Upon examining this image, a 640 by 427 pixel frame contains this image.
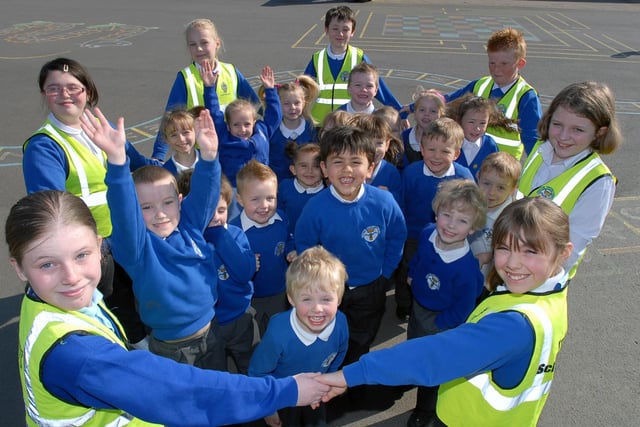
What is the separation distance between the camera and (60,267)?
1783 mm

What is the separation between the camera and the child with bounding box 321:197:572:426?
1962 millimetres

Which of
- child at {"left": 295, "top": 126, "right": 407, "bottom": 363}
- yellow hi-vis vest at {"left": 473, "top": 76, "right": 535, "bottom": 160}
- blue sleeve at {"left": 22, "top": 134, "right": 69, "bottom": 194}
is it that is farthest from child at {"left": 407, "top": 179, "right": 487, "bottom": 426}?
blue sleeve at {"left": 22, "top": 134, "right": 69, "bottom": 194}

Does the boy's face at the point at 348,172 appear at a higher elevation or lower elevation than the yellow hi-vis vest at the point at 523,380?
higher

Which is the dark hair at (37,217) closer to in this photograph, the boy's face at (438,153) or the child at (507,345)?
the child at (507,345)

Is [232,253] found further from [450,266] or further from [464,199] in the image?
[464,199]

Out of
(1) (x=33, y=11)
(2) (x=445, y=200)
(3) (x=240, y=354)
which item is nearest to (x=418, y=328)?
(2) (x=445, y=200)

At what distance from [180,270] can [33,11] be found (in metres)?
22.1

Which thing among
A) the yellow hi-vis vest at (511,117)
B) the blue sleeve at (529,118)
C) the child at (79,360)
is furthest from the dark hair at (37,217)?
the blue sleeve at (529,118)

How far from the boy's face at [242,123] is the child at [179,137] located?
0.39 meters

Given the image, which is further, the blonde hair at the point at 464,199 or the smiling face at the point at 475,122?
the smiling face at the point at 475,122

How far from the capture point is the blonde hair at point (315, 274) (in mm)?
2816

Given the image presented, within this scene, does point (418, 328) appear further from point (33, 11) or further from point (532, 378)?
point (33, 11)

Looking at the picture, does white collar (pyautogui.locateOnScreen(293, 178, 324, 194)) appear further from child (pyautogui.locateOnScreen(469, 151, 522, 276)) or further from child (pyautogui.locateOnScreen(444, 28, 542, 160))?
child (pyautogui.locateOnScreen(444, 28, 542, 160))

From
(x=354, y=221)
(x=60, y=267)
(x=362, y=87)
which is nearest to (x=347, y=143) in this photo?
(x=354, y=221)
